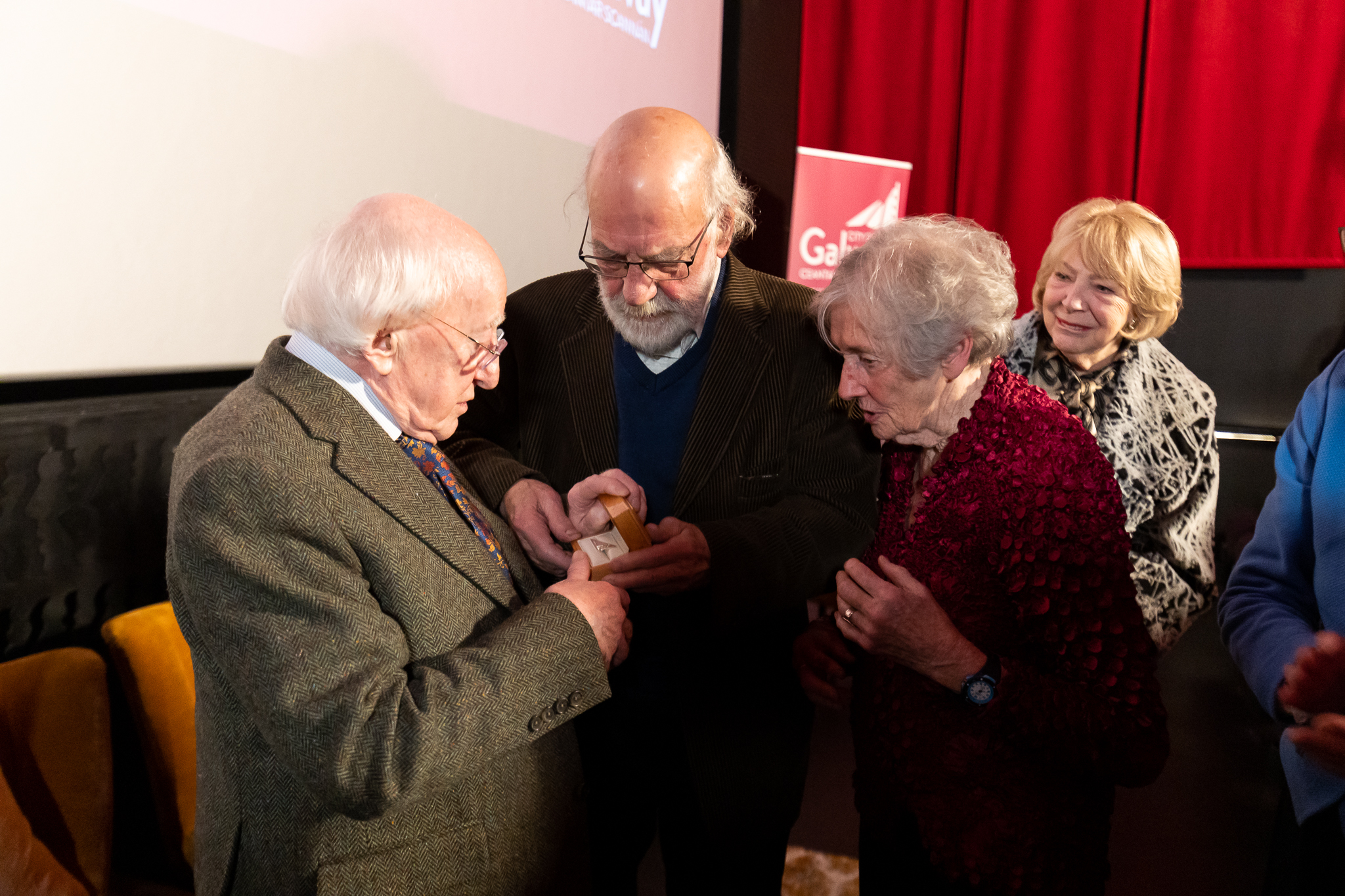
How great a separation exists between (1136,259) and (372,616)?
2.24 metres

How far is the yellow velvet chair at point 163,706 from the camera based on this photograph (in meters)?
1.75

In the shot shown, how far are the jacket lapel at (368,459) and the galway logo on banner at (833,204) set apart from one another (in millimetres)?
2848

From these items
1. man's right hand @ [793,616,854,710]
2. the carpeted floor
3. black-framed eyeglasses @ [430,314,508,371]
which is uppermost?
black-framed eyeglasses @ [430,314,508,371]

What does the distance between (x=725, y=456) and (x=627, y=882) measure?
36.1 inches

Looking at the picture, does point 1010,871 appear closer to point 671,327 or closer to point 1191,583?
point 671,327

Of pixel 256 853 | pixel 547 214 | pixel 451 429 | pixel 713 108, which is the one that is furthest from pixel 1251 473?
pixel 256 853

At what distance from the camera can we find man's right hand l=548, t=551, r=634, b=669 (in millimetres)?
1237

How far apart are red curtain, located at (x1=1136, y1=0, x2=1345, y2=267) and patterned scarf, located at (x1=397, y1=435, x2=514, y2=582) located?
155 inches

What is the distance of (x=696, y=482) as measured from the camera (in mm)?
1658

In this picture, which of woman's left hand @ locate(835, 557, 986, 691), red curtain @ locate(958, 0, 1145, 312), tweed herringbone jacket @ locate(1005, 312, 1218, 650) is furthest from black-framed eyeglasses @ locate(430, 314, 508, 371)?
red curtain @ locate(958, 0, 1145, 312)

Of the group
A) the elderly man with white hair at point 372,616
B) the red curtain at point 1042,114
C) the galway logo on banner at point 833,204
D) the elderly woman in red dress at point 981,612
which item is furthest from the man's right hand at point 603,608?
the red curtain at point 1042,114

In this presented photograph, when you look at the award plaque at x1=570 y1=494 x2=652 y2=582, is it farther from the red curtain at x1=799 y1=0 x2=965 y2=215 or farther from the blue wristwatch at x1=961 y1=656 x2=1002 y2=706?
the red curtain at x1=799 y1=0 x2=965 y2=215

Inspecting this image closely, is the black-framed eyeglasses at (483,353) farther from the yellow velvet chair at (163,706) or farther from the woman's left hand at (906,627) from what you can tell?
the yellow velvet chair at (163,706)

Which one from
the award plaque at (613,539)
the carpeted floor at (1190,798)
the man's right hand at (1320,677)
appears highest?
the award plaque at (613,539)
